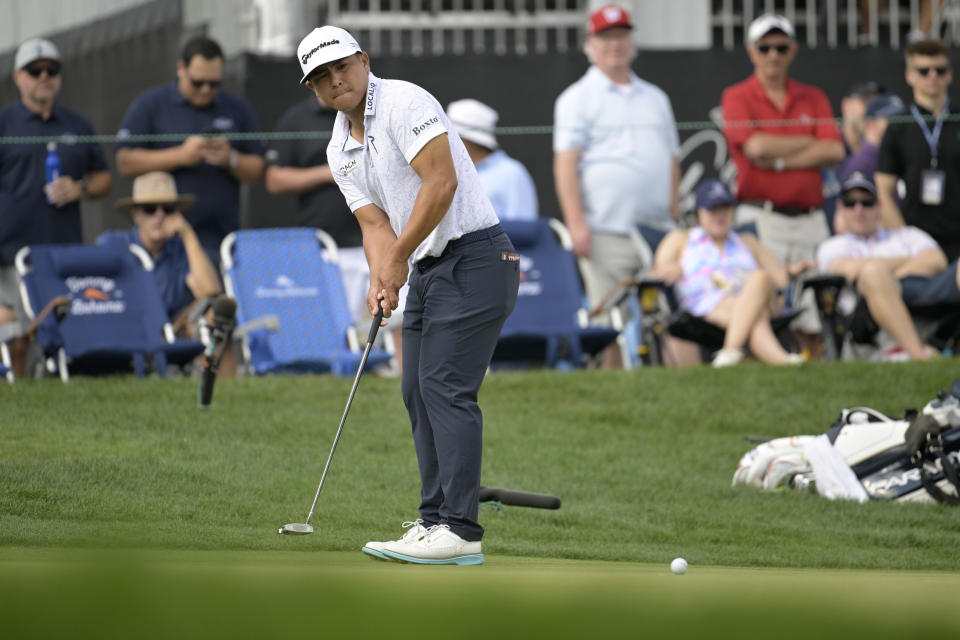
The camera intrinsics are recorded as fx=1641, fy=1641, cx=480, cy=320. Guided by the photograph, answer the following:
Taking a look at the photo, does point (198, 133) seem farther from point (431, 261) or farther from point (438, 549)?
point (438, 549)

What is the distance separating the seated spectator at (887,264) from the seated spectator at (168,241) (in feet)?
15.1

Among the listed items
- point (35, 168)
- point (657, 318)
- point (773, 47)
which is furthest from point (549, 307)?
point (35, 168)

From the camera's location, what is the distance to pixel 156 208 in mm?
11875

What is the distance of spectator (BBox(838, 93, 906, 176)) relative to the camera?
12.9m

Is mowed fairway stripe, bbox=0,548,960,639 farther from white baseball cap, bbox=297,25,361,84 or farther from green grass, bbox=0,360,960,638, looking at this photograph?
white baseball cap, bbox=297,25,361,84

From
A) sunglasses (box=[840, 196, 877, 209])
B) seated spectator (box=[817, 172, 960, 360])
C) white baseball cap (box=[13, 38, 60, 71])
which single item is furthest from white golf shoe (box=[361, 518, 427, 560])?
sunglasses (box=[840, 196, 877, 209])

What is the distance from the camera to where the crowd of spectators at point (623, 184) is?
11617 millimetres

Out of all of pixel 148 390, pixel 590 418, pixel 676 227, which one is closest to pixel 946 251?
pixel 676 227

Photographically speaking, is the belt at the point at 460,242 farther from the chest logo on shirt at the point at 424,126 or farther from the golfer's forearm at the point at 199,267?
the golfer's forearm at the point at 199,267

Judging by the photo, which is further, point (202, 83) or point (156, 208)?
point (156, 208)

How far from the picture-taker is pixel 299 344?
12.2 m

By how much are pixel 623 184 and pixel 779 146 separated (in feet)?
3.95

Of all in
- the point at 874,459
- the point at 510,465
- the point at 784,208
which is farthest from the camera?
the point at 784,208

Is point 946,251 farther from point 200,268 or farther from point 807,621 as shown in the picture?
point 807,621
